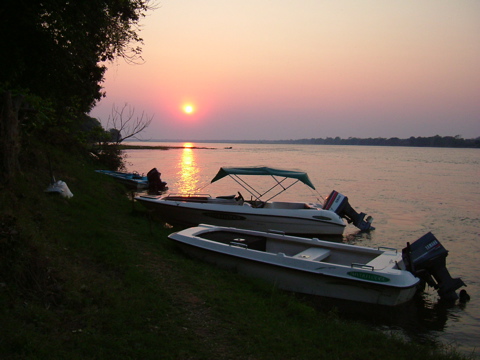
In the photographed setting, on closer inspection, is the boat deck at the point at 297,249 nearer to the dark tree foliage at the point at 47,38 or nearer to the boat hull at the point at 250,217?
the boat hull at the point at 250,217

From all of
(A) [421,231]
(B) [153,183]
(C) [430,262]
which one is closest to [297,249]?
(C) [430,262]

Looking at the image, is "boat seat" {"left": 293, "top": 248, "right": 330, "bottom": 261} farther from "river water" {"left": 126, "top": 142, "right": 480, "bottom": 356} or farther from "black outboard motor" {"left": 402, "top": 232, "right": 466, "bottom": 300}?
"black outboard motor" {"left": 402, "top": 232, "right": 466, "bottom": 300}

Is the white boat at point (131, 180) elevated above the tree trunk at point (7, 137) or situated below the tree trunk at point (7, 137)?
below

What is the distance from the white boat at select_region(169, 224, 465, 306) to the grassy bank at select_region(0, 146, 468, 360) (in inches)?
27.8

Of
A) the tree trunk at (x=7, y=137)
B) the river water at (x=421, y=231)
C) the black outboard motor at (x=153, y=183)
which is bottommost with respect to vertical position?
the river water at (x=421, y=231)

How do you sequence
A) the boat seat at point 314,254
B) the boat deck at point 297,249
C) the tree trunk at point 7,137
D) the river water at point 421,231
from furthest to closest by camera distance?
1. the boat deck at point 297,249
2. the boat seat at point 314,254
3. the tree trunk at point 7,137
4. the river water at point 421,231

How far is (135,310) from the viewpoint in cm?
598

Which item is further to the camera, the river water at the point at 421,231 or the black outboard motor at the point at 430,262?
the black outboard motor at the point at 430,262

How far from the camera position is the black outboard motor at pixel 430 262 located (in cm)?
924

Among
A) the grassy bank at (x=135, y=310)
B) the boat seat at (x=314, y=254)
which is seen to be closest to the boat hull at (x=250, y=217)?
the boat seat at (x=314, y=254)

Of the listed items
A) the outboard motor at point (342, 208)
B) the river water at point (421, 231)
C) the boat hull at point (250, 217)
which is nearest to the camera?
the river water at point (421, 231)

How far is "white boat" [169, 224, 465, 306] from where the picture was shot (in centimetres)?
870

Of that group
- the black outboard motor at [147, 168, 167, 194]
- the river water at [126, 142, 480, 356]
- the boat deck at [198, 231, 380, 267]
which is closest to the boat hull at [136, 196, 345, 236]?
the river water at [126, 142, 480, 356]

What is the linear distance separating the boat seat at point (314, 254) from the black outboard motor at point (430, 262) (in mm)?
1800
